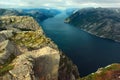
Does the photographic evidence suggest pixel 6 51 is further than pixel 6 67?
Yes

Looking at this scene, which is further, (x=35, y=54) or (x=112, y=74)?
(x=35, y=54)

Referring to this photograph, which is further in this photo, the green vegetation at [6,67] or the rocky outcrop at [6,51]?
the rocky outcrop at [6,51]

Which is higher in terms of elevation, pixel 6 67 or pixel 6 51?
pixel 6 51

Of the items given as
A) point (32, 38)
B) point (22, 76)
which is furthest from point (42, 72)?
point (32, 38)

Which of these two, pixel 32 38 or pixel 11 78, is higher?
pixel 11 78

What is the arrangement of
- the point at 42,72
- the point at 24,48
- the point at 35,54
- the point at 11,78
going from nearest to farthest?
the point at 11,78
the point at 42,72
the point at 35,54
the point at 24,48

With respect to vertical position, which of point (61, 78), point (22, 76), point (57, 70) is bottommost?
point (61, 78)

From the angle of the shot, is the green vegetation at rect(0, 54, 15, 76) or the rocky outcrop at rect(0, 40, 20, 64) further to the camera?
the rocky outcrop at rect(0, 40, 20, 64)

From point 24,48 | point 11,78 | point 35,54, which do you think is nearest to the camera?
point 11,78

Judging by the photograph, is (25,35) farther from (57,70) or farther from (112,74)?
(112,74)

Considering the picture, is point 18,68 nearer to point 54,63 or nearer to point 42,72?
point 42,72

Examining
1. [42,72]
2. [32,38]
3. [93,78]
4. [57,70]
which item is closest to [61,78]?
[57,70]
